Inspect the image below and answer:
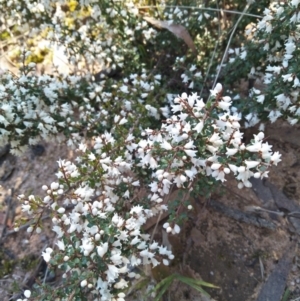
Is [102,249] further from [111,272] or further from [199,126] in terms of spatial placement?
[199,126]

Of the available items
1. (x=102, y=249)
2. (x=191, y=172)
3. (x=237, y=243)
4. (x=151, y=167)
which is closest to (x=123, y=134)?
(x=151, y=167)

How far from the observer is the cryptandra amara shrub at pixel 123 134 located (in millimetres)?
1776

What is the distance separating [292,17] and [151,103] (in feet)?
2.92

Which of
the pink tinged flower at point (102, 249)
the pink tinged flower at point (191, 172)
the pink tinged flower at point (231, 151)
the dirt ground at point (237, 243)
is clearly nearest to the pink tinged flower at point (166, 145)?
the pink tinged flower at point (191, 172)

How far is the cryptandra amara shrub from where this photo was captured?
1776 mm

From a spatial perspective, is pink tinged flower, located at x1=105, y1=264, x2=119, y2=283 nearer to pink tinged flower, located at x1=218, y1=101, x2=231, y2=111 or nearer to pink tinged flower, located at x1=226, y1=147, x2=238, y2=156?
pink tinged flower, located at x1=226, y1=147, x2=238, y2=156

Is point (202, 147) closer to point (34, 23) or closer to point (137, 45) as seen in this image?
point (137, 45)

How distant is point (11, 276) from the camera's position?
2693mm

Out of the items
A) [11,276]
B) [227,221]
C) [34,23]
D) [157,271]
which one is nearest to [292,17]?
[227,221]

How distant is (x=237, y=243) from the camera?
2.58 m

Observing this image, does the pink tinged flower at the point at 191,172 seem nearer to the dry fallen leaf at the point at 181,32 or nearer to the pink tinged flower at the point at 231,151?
the pink tinged flower at the point at 231,151

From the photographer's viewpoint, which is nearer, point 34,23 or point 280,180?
point 280,180

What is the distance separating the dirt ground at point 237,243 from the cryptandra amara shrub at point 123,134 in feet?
0.81

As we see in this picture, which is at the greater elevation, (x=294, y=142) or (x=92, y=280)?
(x=294, y=142)
